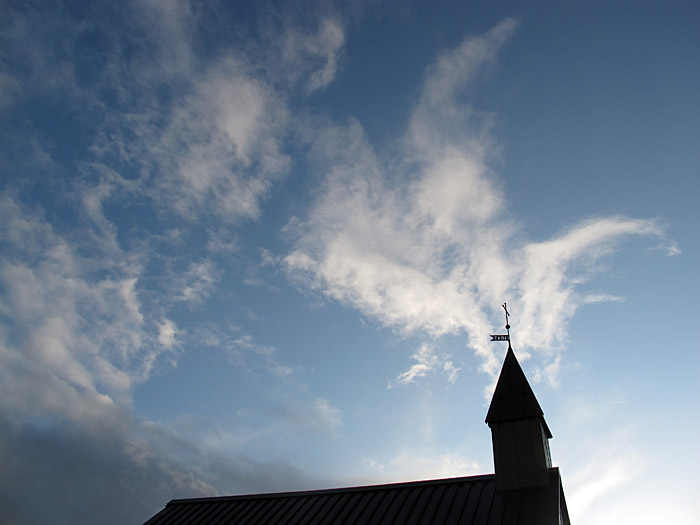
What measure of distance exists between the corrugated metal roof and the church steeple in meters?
0.49

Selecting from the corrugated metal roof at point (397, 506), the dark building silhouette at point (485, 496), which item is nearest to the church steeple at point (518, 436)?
the dark building silhouette at point (485, 496)

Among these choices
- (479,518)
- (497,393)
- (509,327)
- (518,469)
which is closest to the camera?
(479,518)

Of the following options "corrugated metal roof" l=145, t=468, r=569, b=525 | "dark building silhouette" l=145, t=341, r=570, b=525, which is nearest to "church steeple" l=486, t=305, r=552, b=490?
"dark building silhouette" l=145, t=341, r=570, b=525

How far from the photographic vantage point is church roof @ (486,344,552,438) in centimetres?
1991

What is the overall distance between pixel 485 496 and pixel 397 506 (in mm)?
3555

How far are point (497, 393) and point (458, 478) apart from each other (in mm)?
4100

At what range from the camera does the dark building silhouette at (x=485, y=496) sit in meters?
17.3

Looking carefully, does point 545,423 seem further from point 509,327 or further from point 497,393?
point 509,327

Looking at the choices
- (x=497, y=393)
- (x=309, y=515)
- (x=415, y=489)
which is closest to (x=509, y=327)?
(x=497, y=393)

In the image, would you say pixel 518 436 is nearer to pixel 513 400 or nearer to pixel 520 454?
pixel 520 454

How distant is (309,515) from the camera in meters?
20.8

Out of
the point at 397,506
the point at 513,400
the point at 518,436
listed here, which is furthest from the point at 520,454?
the point at 397,506

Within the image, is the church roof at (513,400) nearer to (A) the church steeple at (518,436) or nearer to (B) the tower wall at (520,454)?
(A) the church steeple at (518,436)

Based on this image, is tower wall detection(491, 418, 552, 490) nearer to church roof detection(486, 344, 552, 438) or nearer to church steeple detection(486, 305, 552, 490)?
church steeple detection(486, 305, 552, 490)
